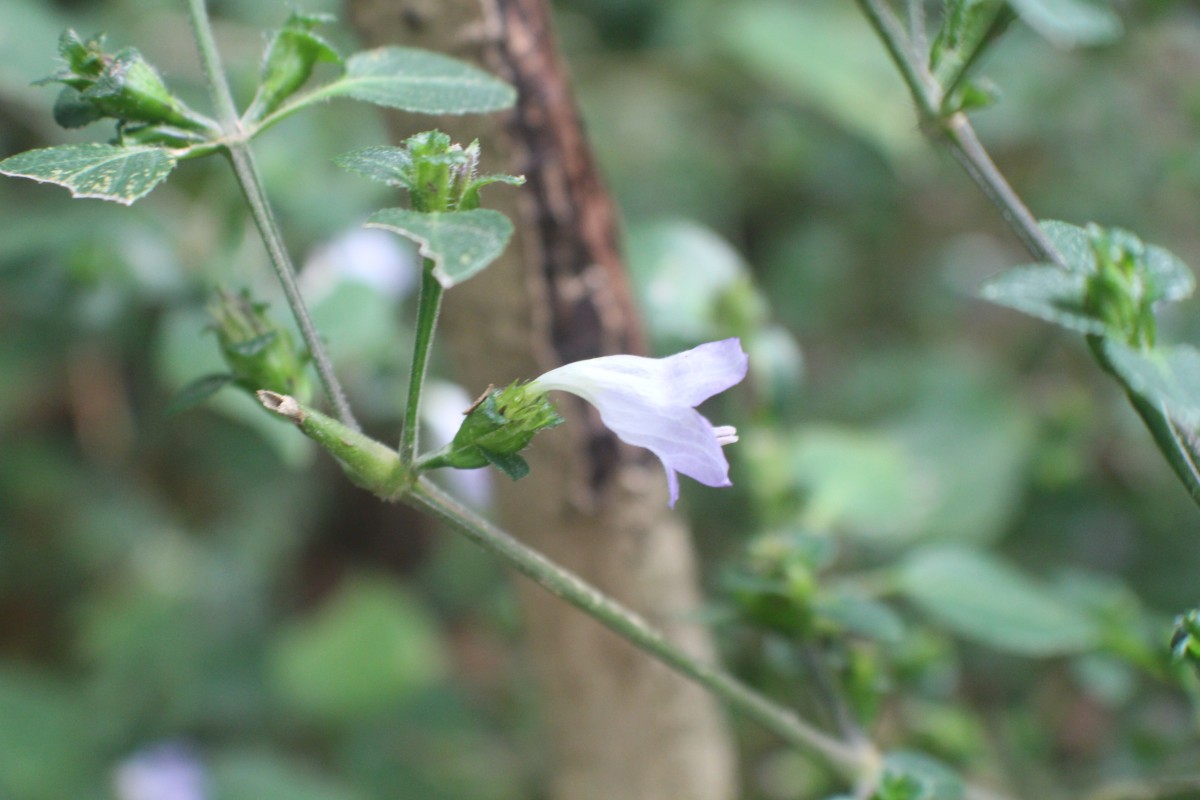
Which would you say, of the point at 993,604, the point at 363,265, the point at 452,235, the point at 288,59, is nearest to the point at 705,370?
the point at 452,235

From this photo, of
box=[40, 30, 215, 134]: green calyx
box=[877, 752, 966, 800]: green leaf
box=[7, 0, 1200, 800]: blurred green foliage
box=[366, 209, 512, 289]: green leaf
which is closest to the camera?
box=[366, 209, 512, 289]: green leaf

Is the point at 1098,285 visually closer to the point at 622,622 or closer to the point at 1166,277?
the point at 1166,277

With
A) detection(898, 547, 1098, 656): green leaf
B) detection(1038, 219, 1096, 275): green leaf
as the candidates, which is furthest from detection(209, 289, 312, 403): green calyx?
detection(898, 547, 1098, 656): green leaf

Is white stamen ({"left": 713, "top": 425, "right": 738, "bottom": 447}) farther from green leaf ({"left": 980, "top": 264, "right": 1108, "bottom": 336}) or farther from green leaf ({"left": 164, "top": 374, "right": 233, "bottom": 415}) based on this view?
green leaf ({"left": 164, "top": 374, "right": 233, "bottom": 415})

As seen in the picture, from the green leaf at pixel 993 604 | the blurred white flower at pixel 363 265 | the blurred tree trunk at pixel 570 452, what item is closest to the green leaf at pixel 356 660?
the blurred white flower at pixel 363 265

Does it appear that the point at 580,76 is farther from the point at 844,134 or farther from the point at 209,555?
the point at 209,555
